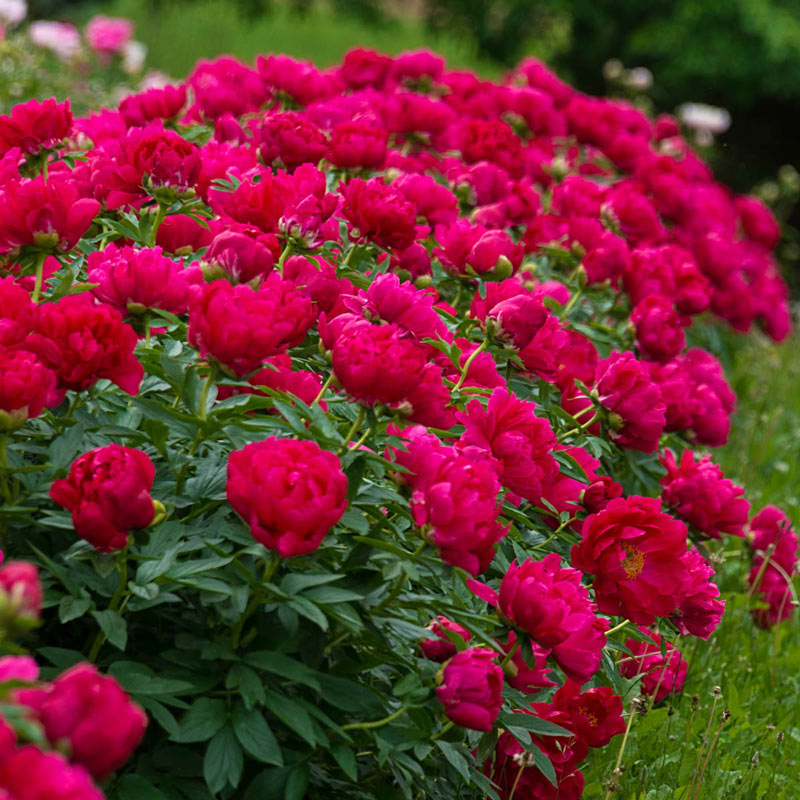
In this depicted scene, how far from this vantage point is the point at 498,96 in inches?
A: 150

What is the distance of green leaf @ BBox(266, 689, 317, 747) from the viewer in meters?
1.27

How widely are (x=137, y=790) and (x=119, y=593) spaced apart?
233mm

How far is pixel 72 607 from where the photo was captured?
1289 millimetres

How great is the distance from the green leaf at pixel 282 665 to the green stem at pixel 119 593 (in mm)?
164

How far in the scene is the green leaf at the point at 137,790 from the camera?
1308 millimetres

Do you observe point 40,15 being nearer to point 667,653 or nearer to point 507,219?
point 507,219

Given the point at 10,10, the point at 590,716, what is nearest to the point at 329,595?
the point at 590,716

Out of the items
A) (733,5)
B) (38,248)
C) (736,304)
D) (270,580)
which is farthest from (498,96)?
(733,5)

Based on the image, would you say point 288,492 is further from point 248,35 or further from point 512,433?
point 248,35

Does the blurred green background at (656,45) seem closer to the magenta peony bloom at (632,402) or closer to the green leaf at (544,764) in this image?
the magenta peony bloom at (632,402)

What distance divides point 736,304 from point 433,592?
8.74 ft

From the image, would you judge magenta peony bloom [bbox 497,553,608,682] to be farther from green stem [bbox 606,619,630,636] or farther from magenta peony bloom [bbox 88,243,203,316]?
magenta peony bloom [bbox 88,243,203,316]

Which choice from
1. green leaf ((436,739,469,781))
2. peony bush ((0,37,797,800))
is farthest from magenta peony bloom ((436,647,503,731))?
green leaf ((436,739,469,781))

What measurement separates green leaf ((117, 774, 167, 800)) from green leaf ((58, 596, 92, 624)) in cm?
21
